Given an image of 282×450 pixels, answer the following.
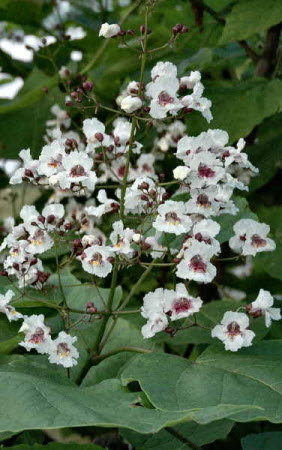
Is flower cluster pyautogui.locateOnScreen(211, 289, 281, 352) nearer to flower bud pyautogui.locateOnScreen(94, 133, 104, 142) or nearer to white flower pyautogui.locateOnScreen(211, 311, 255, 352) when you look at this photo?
Answer: white flower pyautogui.locateOnScreen(211, 311, 255, 352)

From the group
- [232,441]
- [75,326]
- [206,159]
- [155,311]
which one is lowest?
[232,441]

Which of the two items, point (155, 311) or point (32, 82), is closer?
point (155, 311)

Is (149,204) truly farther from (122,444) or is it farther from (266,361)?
(122,444)

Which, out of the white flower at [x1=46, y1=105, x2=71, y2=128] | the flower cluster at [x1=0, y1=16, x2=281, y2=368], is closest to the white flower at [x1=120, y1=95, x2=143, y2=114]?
the flower cluster at [x1=0, y1=16, x2=281, y2=368]

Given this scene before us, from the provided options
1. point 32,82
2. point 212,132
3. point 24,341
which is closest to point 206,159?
point 212,132

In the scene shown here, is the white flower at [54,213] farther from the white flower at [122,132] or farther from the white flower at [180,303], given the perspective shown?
the white flower at [180,303]

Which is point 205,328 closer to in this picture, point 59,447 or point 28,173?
point 59,447

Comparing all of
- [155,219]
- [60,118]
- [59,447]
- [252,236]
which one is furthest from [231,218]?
[60,118]
